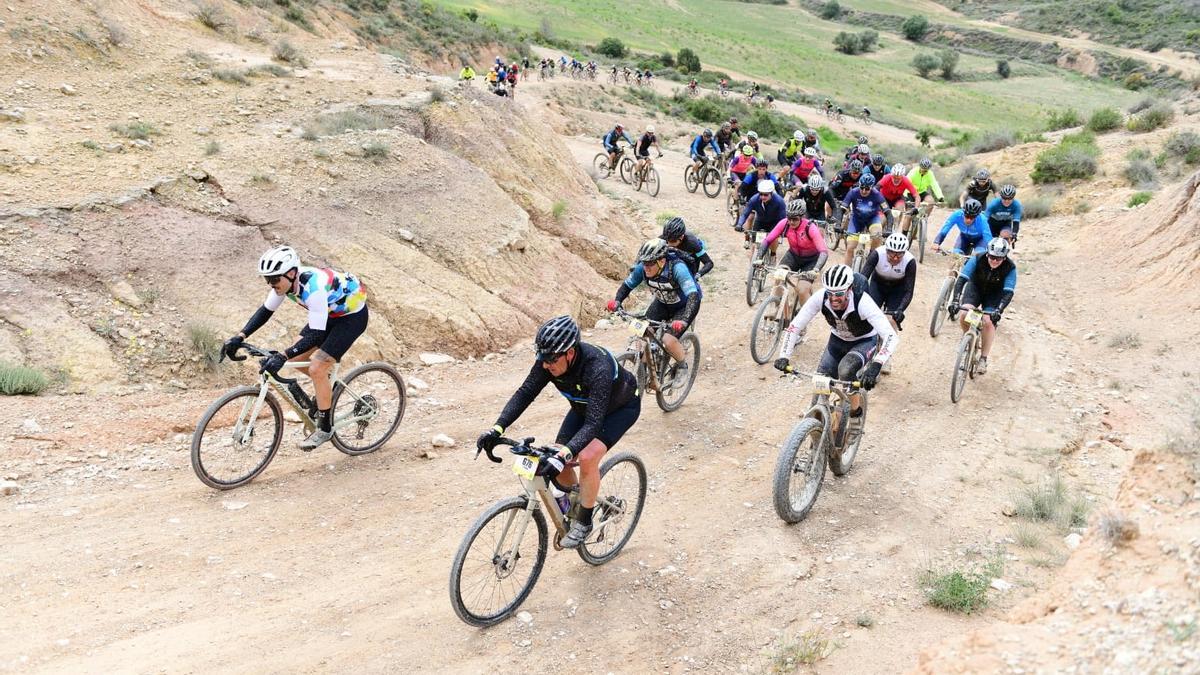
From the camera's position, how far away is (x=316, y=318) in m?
8.21

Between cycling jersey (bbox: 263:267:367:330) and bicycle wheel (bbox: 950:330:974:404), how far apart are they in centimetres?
788

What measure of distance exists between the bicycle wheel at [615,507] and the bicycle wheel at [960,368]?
234 inches

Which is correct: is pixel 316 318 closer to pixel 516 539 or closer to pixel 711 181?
pixel 516 539

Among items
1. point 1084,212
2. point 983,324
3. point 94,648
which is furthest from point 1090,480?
point 1084,212

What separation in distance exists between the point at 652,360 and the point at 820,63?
8835cm

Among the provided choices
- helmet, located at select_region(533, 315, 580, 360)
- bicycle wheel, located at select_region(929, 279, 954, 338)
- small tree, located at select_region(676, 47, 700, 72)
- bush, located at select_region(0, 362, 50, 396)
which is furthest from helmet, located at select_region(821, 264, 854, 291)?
small tree, located at select_region(676, 47, 700, 72)

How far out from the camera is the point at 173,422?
9.20m

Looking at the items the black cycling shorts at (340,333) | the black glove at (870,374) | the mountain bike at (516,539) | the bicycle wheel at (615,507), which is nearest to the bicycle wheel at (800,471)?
the black glove at (870,374)

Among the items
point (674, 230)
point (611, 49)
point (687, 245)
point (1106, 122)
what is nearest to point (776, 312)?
Result: point (687, 245)

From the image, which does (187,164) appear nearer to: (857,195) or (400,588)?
(400,588)

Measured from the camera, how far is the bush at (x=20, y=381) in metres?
8.89

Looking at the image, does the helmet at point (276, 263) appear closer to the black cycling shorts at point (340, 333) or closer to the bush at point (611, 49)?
the black cycling shorts at point (340, 333)

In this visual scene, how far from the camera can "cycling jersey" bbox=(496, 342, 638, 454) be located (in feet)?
20.4

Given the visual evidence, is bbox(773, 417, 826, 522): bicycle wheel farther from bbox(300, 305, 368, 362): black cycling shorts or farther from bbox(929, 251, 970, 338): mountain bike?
bbox(929, 251, 970, 338): mountain bike
